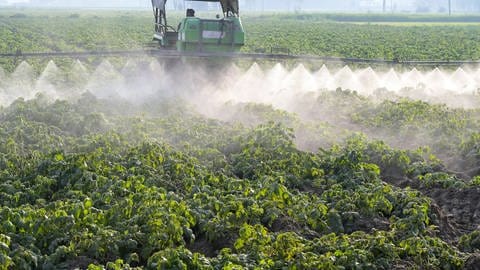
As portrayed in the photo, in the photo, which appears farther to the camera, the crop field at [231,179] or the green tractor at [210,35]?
the green tractor at [210,35]

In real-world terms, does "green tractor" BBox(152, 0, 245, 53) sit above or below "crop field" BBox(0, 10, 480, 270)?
above

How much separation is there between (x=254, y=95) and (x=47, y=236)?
1246 centimetres

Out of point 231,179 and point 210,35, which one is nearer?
point 231,179

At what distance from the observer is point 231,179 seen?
32.4 feet

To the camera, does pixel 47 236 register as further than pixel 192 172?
No

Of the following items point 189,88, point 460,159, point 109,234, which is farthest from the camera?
point 189,88

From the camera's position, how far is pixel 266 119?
15.8 metres

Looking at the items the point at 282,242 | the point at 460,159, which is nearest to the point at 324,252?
the point at 282,242

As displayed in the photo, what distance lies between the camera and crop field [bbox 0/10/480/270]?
7504 mm

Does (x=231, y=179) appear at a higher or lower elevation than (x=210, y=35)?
lower

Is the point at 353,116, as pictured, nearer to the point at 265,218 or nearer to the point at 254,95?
the point at 254,95

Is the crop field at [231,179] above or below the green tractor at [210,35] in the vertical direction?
below

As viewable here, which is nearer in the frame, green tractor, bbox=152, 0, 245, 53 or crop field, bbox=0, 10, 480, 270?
crop field, bbox=0, 10, 480, 270

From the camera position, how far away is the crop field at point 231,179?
24.6 ft
